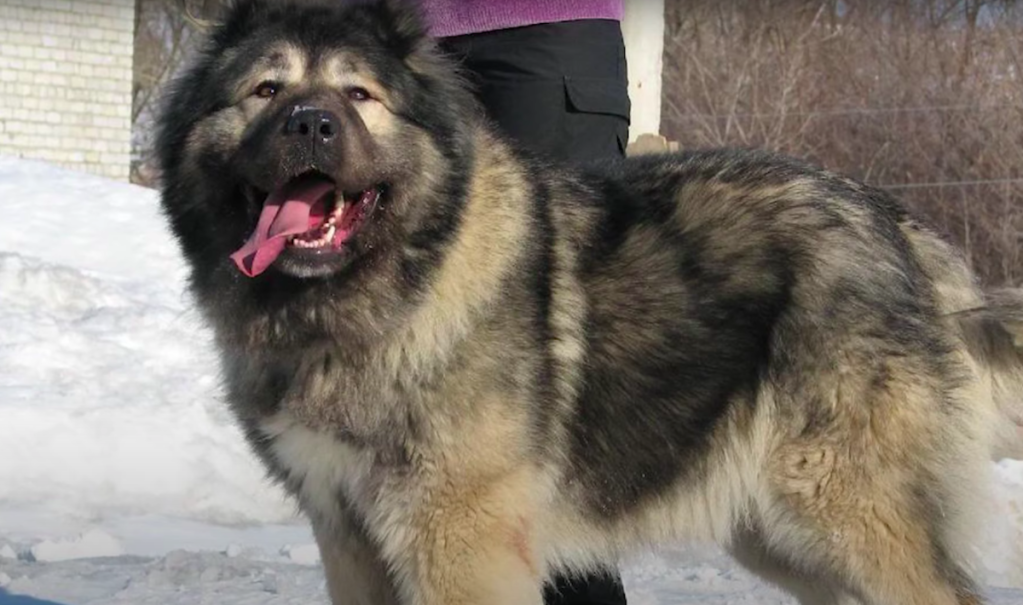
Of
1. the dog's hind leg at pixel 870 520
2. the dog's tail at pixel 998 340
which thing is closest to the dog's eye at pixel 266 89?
the dog's hind leg at pixel 870 520

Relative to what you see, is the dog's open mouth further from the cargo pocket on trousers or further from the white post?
the white post

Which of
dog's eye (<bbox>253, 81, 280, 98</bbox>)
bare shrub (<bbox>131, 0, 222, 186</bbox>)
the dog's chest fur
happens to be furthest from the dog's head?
bare shrub (<bbox>131, 0, 222, 186</bbox>)

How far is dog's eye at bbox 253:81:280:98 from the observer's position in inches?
125

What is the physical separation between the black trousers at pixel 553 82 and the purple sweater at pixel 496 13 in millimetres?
25

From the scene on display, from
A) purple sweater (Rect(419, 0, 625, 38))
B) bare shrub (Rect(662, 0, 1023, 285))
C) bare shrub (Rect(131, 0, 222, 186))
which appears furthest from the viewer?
bare shrub (Rect(131, 0, 222, 186))

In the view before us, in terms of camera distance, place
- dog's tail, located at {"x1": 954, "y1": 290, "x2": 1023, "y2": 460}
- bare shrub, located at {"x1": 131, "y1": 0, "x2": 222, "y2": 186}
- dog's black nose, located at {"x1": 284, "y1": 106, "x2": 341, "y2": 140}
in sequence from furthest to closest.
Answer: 1. bare shrub, located at {"x1": 131, "y1": 0, "x2": 222, "y2": 186}
2. dog's tail, located at {"x1": 954, "y1": 290, "x2": 1023, "y2": 460}
3. dog's black nose, located at {"x1": 284, "y1": 106, "x2": 341, "y2": 140}

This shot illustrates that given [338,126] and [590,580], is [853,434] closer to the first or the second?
[590,580]

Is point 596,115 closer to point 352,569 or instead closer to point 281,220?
point 281,220

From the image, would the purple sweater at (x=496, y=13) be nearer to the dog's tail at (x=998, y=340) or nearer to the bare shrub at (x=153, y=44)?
the dog's tail at (x=998, y=340)

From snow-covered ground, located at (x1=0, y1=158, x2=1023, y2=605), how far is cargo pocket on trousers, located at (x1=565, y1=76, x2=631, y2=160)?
115 centimetres

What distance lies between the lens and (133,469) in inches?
257

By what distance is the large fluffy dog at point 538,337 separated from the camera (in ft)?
10.4

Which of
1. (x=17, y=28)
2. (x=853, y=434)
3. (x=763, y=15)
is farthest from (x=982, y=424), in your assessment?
(x=17, y=28)

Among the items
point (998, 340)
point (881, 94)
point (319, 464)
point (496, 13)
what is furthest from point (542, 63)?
point (881, 94)
